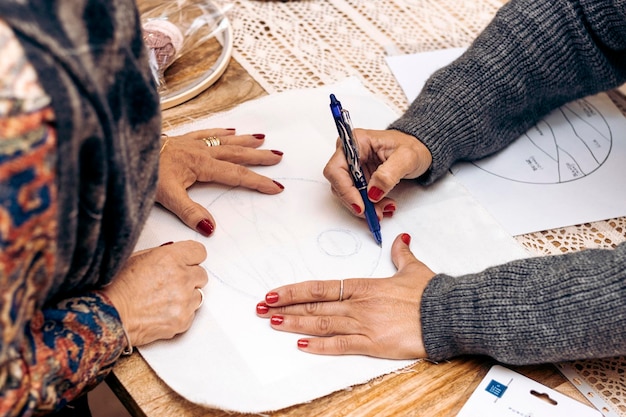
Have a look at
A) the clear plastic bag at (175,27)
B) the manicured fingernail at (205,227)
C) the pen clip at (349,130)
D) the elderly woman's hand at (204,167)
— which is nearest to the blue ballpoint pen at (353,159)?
the pen clip at (349,130)

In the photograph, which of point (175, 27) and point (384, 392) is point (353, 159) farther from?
point (175, 27)

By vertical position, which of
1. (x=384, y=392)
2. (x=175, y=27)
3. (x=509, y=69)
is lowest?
(x=384, y=392)

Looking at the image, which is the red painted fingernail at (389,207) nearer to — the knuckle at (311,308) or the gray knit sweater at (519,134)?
the gray knit sweater at (519,134)

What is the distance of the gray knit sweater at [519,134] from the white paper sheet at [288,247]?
0.08 metres

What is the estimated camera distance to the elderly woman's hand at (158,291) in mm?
792

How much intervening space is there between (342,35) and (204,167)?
48 centimetres

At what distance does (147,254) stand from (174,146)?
0.70ft

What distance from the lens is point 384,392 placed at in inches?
31.9

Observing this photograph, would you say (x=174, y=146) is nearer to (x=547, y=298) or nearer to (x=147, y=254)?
(x=147, y=254)

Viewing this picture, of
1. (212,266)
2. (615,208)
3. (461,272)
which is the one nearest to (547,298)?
(461,272)

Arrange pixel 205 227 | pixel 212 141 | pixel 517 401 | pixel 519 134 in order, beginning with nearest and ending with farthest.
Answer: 1. pixel 517 401
2. pixel 205 227
3. pixel 212 141
4. pixel 519 134

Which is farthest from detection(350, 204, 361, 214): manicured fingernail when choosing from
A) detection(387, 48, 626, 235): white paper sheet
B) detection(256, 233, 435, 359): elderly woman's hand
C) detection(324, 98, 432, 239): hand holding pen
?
detection(387, 48, 626, 235): white paper sheet

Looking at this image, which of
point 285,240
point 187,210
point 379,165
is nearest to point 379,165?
point 379,165

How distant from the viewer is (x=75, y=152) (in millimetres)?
570
